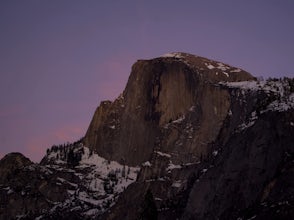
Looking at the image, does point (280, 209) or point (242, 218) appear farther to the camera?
point (242, 218)

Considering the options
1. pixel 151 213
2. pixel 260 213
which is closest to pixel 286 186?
pixel 260 213

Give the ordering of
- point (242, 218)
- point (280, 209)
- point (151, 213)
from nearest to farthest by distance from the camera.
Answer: point (151, 213)
point (280, 209)
point (242, 218)

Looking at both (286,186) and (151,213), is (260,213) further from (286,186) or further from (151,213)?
(151,213)

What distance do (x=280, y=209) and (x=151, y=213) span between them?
70.1 metres

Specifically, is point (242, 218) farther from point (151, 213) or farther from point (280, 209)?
point (151, 213)

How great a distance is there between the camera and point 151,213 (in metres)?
124

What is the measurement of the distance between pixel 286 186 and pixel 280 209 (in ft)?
37.6

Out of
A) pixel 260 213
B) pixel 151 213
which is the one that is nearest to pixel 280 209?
pixel 260 213

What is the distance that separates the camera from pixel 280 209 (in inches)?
7323

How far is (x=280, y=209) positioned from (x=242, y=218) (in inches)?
637

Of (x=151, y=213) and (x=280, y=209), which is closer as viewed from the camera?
(x=151, y=213)

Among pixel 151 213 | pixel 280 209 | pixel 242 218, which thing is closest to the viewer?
pixel 151 213

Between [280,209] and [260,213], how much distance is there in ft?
27.8

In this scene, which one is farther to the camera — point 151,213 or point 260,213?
point 260,213
